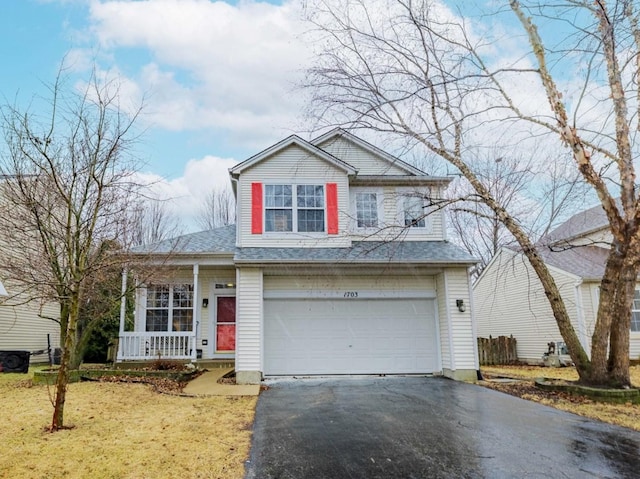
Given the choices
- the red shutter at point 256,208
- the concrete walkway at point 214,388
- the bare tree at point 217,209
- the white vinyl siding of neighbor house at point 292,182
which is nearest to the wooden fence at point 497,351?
the white vinyl siding of neighbor house at point 292,182

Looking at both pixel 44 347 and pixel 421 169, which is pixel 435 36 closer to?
→ pixel 421 169

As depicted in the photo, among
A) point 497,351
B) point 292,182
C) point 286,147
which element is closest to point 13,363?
point 292,182

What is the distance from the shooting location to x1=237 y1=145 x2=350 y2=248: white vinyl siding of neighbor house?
1194 centimetres

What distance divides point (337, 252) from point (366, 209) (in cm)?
218

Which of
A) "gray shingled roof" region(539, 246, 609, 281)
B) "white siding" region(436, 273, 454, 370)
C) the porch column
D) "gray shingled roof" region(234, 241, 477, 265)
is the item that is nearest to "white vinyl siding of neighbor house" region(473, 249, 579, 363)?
"gray shingled roof" region(539, 246, 609, 281)

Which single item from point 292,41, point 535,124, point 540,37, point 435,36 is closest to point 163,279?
point 292,41

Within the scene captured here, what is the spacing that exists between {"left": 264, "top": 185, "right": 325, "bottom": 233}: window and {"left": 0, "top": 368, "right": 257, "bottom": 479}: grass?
17.3ft

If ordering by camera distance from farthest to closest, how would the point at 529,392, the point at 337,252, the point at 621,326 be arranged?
the point at 337,252
the point at 529,392
the point at 621,326

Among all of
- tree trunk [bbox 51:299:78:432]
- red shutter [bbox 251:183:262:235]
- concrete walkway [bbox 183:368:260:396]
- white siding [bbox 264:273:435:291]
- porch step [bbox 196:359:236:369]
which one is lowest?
concrete walkway [bbox 183:368:260:396]

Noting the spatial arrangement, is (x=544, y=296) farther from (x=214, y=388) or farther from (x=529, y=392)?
(x=214, y=388)

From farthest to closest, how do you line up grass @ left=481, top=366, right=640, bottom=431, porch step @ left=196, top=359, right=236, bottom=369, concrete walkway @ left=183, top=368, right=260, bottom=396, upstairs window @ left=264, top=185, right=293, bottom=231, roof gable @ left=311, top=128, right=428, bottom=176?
roof gable @ left=311, top=128, right=428, bottom=176
porch step @ left=196, top=359, right=236, bottom=369
upstairs window @ left=264, top=185, right=293, bottom=231
concrete walkway @ left=183, top=368, right=260, bottom=396
grass @ left=481, top=366, right=640, bottom=431

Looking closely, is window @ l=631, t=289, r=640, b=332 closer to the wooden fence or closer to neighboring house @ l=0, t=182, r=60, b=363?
the wooden fence

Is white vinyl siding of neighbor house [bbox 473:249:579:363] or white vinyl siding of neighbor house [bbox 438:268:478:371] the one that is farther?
white vinyl siding of neighbor house [bbox 473:249:579:363]

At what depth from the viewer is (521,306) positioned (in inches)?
668
